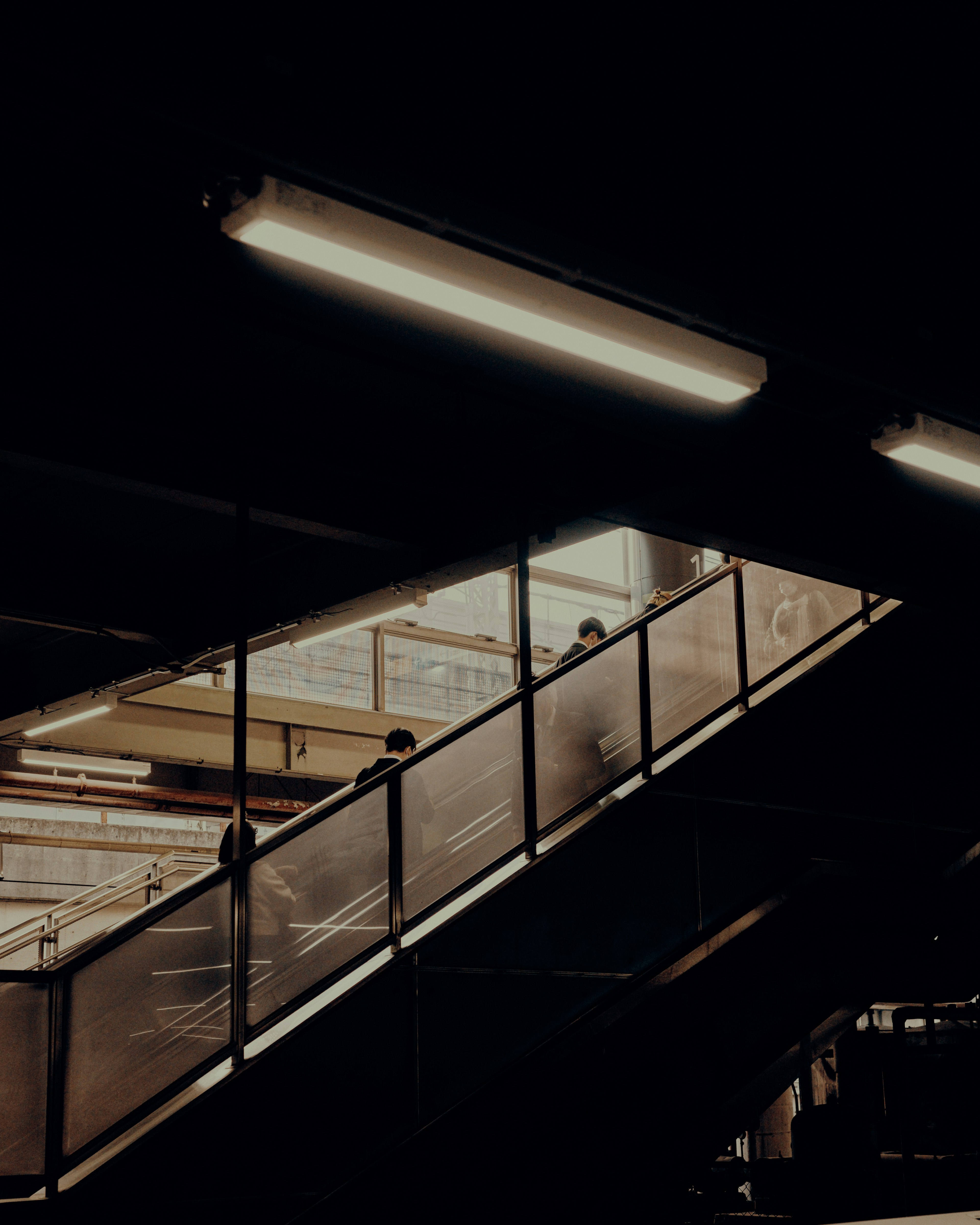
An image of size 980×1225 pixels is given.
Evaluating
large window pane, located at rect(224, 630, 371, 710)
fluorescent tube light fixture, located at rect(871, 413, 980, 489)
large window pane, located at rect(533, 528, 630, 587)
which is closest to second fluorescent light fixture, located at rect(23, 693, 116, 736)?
large window pane, located at rect(224, 630, 371, 710)

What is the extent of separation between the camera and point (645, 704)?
25.6 ft

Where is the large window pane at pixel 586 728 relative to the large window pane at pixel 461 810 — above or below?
above

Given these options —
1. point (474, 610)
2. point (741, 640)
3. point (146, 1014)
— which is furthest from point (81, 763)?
point (741, 640)

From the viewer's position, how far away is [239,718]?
6211 millimetres

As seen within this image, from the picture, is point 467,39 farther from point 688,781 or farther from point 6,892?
point 6,892

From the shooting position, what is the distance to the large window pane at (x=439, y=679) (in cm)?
1440

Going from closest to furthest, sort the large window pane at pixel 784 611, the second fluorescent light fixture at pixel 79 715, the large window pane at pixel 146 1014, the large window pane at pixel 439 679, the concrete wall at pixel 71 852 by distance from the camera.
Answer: the large window pane at pixel 146 1014
the large window pane at pixel 784 611
the second fluorescent light fixture at pixel 79 715
the concrete wall at pixel 71 852
the large window pane at pixel 439 679

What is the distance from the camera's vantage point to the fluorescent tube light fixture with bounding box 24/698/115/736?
9.55 m

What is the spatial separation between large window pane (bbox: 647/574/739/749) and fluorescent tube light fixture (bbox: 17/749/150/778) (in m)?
6.35

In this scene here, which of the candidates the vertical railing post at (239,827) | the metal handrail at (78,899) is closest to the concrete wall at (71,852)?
the metal handrail at (78,899)

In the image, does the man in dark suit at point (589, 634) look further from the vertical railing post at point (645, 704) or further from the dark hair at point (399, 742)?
the dark hair at point (399, 742)

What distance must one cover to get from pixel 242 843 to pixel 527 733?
1878 mm

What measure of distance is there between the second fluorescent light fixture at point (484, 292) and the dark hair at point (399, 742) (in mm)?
3594

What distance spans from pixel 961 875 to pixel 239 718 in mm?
6234
